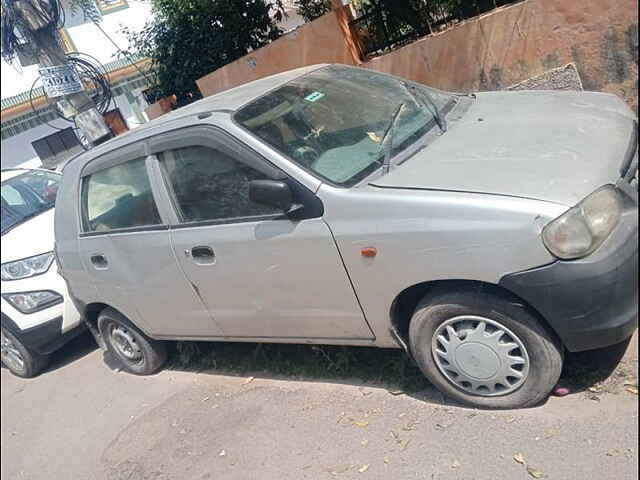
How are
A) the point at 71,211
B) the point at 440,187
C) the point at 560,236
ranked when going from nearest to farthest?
the point at 560,236
the point at 440,187
the point at 71,211

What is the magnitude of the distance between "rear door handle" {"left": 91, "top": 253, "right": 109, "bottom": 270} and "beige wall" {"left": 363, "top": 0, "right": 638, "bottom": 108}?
3588 mm

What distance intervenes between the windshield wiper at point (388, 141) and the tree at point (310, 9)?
3.64 m

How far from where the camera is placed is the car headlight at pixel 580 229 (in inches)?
91.7

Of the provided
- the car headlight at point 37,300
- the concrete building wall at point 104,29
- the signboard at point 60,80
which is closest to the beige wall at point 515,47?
the concrete building wall at point 104,29

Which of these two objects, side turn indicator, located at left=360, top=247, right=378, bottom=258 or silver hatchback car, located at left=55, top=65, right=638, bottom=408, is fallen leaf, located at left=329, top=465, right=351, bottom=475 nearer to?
silver hatchback car, located at left=55, top=65, right=638, bottom=408

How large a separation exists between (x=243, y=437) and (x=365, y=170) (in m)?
1.87

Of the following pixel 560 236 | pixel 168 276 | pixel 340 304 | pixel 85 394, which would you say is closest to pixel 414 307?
pixel 340 304

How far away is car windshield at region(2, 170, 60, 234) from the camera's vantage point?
249 inches

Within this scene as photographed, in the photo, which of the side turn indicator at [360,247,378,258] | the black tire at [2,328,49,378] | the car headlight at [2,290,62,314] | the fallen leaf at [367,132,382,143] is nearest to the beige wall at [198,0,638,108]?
the fallen leaf at [367,132,382,143]

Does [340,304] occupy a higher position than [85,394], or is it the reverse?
[340,304]

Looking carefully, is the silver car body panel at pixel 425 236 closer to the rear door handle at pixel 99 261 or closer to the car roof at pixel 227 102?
the car roof at pixel 227 102

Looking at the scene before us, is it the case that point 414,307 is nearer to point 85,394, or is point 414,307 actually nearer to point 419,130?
point 419,130

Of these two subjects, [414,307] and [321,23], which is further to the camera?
[321,23]

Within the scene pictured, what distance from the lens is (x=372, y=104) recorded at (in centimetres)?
347
